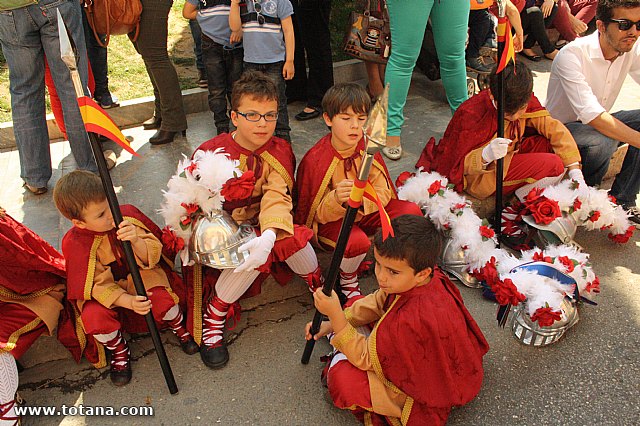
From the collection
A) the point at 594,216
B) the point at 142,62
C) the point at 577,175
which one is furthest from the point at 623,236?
the point at 142,62

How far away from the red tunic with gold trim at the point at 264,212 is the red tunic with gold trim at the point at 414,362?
600mm

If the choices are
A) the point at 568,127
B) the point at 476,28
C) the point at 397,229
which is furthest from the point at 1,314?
the point at 476,28

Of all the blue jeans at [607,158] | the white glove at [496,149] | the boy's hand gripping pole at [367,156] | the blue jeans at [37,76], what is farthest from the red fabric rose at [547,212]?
the blue jeans at [37,76]

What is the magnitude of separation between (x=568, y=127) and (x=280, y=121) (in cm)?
205

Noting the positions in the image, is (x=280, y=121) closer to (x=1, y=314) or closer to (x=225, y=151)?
(x=225, y=151)

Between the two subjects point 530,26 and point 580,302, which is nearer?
point 580,302

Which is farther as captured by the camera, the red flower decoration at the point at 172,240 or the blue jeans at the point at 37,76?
the blue jeans at the point at 37,76

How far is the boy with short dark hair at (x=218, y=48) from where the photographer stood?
3.63m

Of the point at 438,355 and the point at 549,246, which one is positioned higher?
the point at 438,355

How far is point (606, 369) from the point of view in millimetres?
2504

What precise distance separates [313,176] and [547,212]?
55.5 inches

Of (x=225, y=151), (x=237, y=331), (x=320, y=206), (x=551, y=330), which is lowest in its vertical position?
(x=237, y=331)

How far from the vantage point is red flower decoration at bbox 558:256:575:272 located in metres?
2.74

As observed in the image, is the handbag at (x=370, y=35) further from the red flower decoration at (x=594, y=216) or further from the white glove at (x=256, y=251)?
the white glove at (x=256, y=251)
